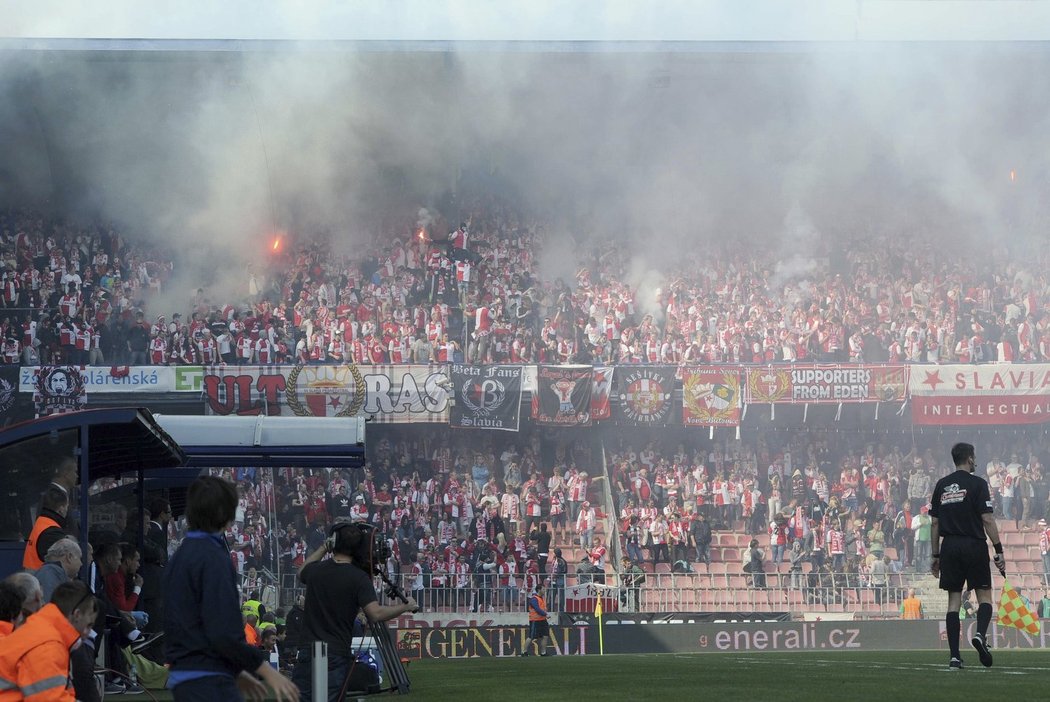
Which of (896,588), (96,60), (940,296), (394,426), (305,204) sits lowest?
(896,588)

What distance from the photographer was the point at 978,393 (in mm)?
31375

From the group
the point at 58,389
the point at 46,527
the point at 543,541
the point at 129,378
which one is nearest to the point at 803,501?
the point at 543,541

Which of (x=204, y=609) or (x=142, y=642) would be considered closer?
(x=204, y=609)

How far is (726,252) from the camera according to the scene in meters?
36.7

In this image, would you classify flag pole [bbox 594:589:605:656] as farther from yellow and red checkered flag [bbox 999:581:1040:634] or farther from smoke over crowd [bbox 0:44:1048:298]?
smoke over crowd [bbox 0:44:1048:298]

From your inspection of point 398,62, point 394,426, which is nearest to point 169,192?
point 398,62

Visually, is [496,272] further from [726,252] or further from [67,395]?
[67,395]

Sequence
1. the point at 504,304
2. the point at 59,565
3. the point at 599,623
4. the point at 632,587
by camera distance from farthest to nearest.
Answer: the point at 504,304, the point at 632,587, the point at 599,623, the point at 59,565

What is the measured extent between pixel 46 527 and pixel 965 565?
6.61m

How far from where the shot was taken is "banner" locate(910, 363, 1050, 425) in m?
31.3

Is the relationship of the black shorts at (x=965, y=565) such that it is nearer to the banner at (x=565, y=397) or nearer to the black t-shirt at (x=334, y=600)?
the black t-shirt at (x=334, y=600)

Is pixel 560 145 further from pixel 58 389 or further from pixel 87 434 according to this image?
pixel 87 434

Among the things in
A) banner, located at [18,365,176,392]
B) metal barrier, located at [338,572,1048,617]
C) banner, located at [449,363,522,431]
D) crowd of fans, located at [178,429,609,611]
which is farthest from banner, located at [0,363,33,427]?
metal barrier, located at [338,572,1048,617]

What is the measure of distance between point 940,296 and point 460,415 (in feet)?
40.8
